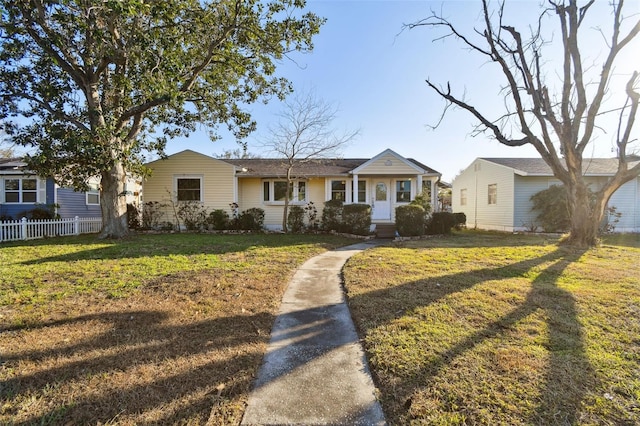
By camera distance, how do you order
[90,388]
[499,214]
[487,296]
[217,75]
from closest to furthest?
[90,388], [487,296], [217,75], [499,214]

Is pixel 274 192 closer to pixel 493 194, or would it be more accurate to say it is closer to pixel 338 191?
pixel 338 191

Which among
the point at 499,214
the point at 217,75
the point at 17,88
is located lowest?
the point at 499,214

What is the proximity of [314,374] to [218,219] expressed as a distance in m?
13.3

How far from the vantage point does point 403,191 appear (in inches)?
639

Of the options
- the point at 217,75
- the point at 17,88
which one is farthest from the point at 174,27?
the point at 17,88

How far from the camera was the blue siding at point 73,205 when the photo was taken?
15.9 m

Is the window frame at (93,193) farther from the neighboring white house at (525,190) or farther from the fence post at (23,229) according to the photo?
the neighboring white house at (525,190)

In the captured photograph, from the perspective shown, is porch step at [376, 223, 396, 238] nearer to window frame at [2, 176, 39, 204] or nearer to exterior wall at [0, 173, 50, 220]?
exterior wall at [0, 173, 50, 220]

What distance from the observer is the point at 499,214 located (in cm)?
1652

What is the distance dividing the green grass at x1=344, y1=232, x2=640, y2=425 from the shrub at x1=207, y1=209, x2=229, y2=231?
996 centimetres

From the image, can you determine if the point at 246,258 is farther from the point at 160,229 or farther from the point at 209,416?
the point at 160,229

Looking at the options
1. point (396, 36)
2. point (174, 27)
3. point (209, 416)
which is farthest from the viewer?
point (396, 36)

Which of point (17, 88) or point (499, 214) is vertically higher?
point (17, 88)

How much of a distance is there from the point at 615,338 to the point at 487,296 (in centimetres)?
156
